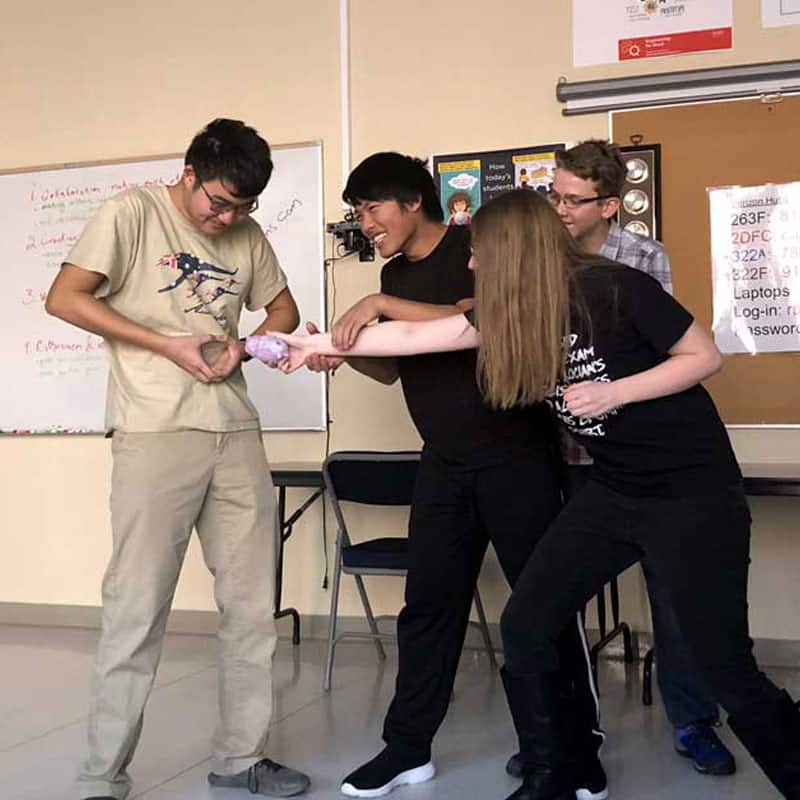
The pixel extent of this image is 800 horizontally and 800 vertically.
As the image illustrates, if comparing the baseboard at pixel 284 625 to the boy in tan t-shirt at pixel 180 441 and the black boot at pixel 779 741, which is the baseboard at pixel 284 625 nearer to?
the boy in tan t-shirt at pixel 180 441

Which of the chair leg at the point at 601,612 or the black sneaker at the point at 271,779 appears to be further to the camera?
the chair leg at the point at 601,612

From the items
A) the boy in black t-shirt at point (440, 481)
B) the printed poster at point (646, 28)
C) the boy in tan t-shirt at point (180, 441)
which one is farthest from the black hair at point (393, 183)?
the printed poster at point (646, 28)

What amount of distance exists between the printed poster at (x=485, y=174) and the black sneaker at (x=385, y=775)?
2.23 m

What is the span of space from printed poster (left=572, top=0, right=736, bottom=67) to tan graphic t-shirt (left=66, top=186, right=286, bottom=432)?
2209 millimetres

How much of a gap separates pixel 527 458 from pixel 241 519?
0.70 meters

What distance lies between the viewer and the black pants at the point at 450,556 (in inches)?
94.1

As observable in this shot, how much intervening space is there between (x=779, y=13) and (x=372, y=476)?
2290 millimetres

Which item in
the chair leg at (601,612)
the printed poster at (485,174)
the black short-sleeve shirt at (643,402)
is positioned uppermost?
the printed poster at (485,174)

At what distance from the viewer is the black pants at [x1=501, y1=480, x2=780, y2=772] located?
6.54ft

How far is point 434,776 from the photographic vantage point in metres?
2.65

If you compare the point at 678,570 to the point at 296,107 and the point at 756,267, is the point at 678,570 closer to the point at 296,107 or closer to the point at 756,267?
the point at 756,267

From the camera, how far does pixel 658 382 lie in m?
2.04

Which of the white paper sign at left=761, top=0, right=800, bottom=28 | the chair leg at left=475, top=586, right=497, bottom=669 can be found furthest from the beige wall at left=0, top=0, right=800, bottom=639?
the chair leg at left=475, top=586, right=497, bottom=669

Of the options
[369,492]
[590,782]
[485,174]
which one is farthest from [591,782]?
[485,174]
